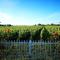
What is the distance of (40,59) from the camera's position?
10.6 m

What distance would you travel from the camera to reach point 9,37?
491 inches

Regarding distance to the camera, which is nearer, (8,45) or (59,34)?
(8,45)

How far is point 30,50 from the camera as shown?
1116 cm

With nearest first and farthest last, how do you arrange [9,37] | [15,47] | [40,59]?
[40,59], [15,47], [9,37]

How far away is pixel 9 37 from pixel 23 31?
3.79 feet

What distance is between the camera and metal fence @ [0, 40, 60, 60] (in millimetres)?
10984

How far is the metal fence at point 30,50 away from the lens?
10984 mm

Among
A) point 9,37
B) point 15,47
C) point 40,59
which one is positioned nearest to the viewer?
point 40,59

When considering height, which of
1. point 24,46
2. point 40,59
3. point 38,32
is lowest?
point 40,59

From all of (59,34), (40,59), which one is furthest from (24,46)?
(59,34)

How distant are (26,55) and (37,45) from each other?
922mm

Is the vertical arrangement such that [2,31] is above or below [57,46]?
above

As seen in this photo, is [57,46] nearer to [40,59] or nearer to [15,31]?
[40,59]

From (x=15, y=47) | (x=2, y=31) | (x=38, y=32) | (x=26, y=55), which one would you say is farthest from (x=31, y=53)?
(x=2, y=31)
